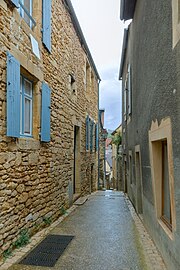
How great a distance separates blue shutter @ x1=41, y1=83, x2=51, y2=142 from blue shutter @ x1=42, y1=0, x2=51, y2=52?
93 cm

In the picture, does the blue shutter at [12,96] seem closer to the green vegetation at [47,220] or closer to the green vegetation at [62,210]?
the green vegetation at [47,220]

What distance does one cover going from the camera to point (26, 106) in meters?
4.97

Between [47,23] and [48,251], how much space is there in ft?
14.9

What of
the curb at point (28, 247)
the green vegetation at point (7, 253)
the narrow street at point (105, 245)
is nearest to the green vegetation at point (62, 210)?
the narrow street at point (105, 245)

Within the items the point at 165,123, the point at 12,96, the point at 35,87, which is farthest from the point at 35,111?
the point at 165,123

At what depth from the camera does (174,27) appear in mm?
2891

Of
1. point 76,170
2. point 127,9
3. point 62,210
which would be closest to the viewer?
point 62,210

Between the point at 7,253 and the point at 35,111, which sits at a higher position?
the point at 35,111

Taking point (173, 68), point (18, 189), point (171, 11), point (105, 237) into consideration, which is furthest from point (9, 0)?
point (105, 237)

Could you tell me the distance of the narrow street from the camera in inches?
146

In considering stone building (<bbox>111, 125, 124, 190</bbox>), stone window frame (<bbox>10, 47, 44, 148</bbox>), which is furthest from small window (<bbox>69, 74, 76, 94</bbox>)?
stone building (<bbox>111, 125, 124, 190</bbox>)

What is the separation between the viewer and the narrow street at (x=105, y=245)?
371 cm

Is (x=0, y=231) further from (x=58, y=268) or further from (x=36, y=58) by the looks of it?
(x=36, y=58)

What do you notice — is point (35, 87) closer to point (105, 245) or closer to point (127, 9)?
point (105, 245)
